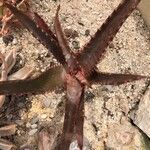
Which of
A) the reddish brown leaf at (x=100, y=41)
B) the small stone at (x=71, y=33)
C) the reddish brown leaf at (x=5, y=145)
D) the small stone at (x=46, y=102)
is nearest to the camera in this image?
the reddish brown leaf at (x=100, y=41)

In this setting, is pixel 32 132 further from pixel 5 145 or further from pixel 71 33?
pixel 71 33

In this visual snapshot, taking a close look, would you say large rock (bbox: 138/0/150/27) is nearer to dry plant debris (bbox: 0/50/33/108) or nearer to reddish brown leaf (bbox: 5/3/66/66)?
dry plant debris (bbox: 0/50/33/108)

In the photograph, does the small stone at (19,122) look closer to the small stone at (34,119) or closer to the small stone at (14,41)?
the small stone at (34,119)

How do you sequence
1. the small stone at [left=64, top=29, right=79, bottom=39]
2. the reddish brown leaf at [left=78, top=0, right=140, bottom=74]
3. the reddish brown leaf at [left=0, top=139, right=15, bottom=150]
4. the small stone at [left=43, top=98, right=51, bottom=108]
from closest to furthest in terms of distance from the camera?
the reddish brown leaf at [left=78, top=0, right=140, bottom=74], the reddish brown leaf at [left=0, top=139, right=15, bottom=150], the small stone at [left=43, top=98, right=51, bottom=108], the small stone at [left=64, top=29, right=79, bottom=39]

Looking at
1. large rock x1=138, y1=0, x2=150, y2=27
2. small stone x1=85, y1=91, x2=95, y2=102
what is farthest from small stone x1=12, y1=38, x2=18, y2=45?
large rock x1=138, y1=0, x2=150, y2=27

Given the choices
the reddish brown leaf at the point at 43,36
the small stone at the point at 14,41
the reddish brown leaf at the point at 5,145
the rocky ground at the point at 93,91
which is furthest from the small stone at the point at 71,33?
the reddish brown leaf at the point at 43,36
